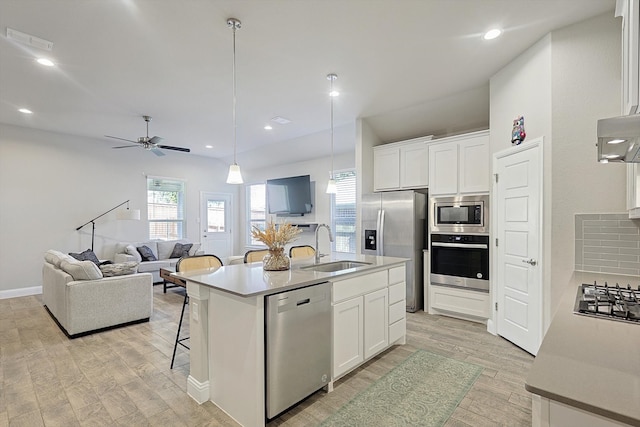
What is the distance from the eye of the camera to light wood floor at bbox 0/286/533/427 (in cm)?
206

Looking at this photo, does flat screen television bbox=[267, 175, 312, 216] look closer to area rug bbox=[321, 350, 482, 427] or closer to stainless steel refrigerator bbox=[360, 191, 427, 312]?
stainless steel refrigerator bbox=[360, 191, 427, 312]

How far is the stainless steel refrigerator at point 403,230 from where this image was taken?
4367mm

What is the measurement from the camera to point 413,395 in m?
2.31

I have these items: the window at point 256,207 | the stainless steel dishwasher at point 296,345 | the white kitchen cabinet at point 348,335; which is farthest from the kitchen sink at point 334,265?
the window at point 256,207

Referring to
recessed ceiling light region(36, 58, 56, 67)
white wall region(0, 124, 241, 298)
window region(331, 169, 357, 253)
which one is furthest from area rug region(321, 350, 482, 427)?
white wall region(0, 124, 241, 298)

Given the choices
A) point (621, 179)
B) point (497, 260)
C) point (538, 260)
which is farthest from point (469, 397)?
point (621, 179)

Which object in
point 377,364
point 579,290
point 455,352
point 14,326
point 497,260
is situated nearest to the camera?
point 579,290

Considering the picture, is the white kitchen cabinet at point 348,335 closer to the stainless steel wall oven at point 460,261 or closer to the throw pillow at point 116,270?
the stainless steel wall oven at point 460,261

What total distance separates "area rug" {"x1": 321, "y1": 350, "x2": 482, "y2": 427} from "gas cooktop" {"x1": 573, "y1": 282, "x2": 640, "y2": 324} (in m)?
1.18

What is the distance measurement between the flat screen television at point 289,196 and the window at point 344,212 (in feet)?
2.19

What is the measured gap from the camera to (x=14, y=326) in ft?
12.5

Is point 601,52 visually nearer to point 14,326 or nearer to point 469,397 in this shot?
point 469,397

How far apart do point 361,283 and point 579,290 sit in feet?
4.76

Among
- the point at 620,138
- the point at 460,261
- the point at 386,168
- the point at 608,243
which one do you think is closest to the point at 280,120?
the point at 386,168
